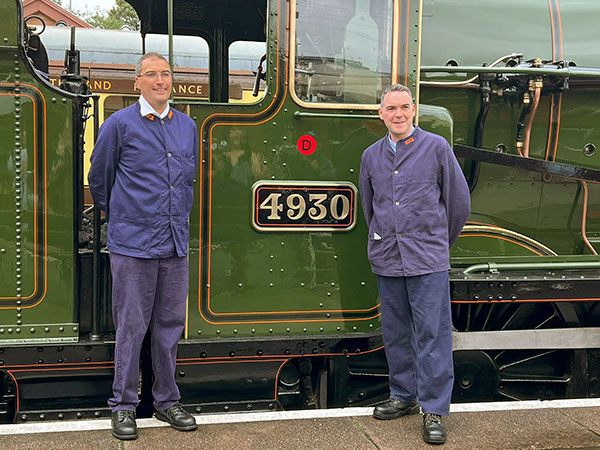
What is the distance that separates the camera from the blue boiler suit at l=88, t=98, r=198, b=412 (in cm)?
281

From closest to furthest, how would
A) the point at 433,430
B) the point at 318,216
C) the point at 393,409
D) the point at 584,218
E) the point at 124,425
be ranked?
the point at 124,425 < the point at 433,430 < the point at 393,409 < the point at 318,216 < the point at 584,218

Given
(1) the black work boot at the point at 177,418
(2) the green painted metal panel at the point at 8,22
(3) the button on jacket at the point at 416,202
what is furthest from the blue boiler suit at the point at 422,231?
(2) the green painted metal panel at the point at 8,22

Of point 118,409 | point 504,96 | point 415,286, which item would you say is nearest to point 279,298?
point 415,286

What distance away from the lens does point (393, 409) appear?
3135mm

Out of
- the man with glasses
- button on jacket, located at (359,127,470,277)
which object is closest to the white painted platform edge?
the man with glasses

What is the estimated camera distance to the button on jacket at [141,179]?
2.81m

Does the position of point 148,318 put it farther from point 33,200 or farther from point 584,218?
point 584,218

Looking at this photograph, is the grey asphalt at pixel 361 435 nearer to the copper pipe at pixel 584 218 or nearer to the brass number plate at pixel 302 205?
the brass number plate at pixel 302 205

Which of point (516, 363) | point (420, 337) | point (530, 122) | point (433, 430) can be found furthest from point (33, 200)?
point (516, 363)

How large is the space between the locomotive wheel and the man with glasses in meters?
1.81

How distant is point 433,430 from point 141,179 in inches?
67.9

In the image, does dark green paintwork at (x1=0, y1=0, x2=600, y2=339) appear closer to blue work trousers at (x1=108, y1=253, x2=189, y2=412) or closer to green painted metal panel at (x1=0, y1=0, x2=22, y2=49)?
green painted metal panel at (x1=0, y1=0, x2=22, y2=49)

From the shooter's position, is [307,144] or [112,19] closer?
[307,144]

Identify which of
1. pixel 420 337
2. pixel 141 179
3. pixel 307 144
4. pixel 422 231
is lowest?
pixel 420 337
